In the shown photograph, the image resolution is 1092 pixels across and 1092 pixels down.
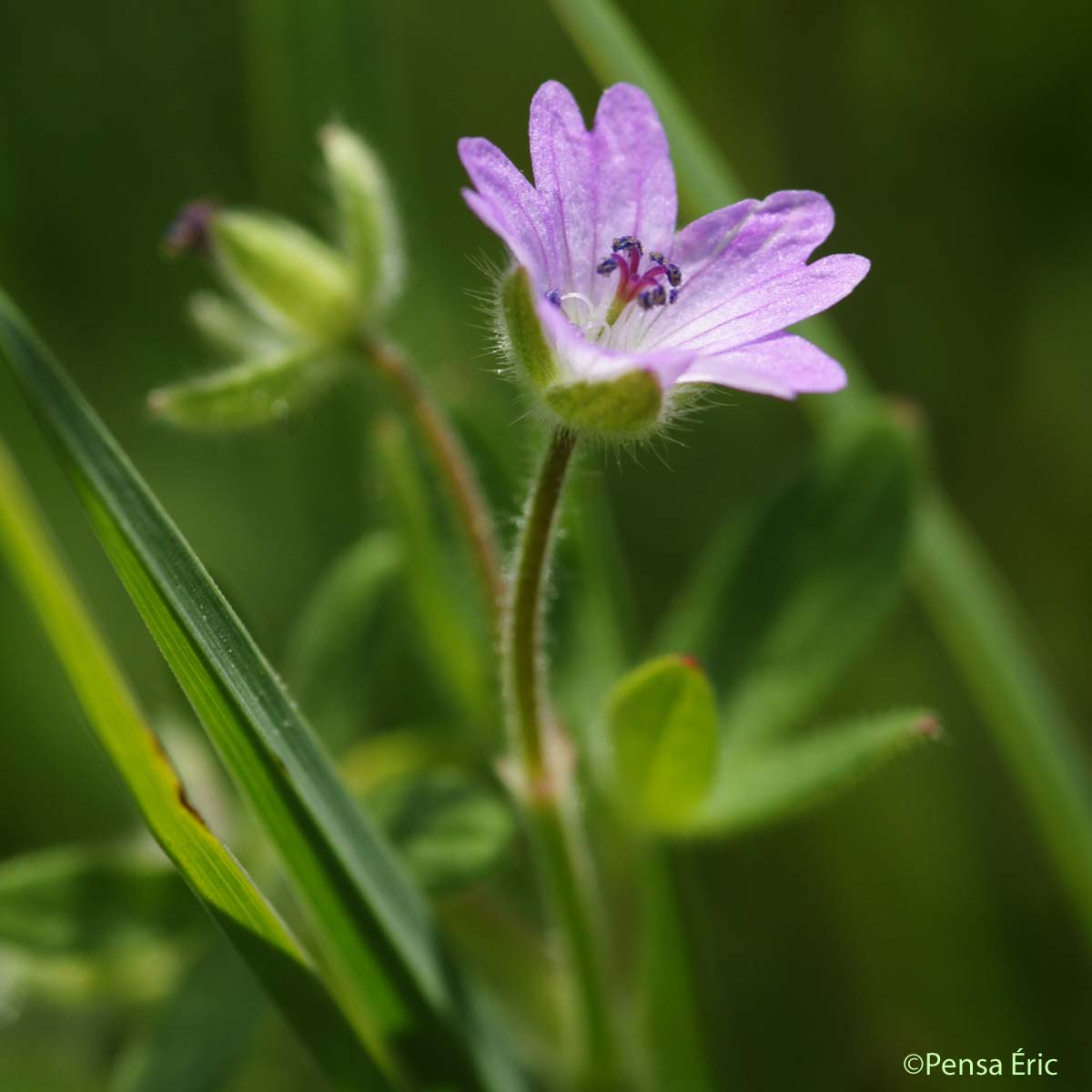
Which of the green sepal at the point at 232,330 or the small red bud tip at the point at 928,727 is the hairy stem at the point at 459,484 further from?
the small red bud tip at the point at 928,727

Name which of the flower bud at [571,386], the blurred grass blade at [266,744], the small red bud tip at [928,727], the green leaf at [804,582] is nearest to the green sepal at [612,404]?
the flower bud at [571,386]

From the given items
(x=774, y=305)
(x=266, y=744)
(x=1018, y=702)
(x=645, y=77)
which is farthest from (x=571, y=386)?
(x=1018, y=702)

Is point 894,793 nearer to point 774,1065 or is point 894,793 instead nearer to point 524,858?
point 774,1065

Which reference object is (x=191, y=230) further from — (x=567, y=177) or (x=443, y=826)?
(x=443, y=826)

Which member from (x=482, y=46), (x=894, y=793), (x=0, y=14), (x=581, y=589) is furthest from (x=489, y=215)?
(x=0, y=14)

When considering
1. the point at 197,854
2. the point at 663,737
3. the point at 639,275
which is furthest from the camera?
the point at 663,737

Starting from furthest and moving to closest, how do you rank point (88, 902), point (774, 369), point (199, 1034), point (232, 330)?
point (232, 330) → point (88, 902) → point (199, 1034) → point (774, 369)

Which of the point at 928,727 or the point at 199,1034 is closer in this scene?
the point at 928,727
